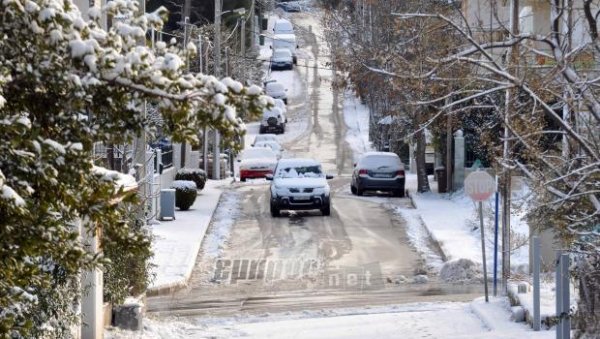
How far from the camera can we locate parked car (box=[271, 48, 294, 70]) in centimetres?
8556

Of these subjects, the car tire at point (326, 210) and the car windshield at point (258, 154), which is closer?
the car tire at point (326, 210)

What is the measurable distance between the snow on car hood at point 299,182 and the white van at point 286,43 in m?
54.6

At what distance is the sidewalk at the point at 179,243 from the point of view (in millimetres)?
23250

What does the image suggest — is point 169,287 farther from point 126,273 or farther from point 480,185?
point 480,185

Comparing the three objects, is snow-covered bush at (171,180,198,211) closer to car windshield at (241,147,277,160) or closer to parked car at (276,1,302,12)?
car windshield at (241,147,277,160)

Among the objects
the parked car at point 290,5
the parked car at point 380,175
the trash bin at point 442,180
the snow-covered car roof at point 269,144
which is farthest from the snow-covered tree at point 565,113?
the parked car at point 290,5

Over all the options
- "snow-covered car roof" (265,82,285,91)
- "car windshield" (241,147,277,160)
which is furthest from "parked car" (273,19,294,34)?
"car windshield" (241,147,277,160)

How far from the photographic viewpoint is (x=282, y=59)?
86.0 meters

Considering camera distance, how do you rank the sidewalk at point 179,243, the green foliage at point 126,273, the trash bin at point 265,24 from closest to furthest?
the green foliage at point 126,273 < the sidewalk at point 179,243 < the trash bin at point 265,24

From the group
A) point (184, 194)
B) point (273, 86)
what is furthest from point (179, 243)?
point (273, 86)

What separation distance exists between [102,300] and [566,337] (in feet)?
19.9

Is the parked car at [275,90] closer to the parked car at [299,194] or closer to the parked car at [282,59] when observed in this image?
the parked car at [282,59]

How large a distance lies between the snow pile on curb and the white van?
6359 cm

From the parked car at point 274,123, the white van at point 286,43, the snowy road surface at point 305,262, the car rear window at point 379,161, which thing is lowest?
the snowy road surface at point 305,262
